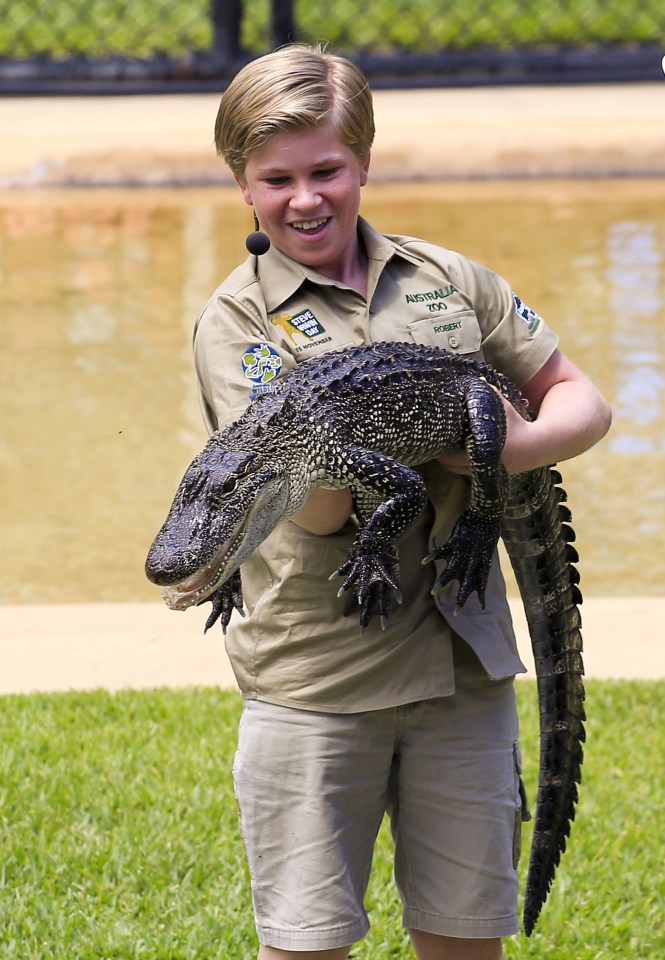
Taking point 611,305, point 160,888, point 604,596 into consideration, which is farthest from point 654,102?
point 160,888

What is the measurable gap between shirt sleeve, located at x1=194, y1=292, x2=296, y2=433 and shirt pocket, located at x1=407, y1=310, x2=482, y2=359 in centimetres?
22

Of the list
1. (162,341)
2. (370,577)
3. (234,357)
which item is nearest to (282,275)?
(234,357)

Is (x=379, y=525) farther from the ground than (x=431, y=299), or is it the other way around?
(x=431, y=299)

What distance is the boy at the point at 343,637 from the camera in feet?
6.89

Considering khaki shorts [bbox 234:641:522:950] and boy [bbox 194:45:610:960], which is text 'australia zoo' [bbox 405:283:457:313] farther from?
khaki shorts [bbox 234:641:522:950]

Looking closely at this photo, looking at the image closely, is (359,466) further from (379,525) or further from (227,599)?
(227,599)

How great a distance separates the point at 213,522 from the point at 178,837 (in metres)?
1.51

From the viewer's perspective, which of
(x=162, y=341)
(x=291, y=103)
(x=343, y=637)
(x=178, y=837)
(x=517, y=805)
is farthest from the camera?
(x=162, y=341)

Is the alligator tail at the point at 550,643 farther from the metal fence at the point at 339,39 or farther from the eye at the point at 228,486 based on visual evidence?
the metal fence at the point at 339,39

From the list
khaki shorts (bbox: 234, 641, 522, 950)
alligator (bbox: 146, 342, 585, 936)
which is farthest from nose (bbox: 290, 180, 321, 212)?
khaki shorts (bbox: 234, 641, 522, 950)

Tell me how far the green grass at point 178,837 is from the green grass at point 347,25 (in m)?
9.09

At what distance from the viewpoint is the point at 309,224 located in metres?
2.12

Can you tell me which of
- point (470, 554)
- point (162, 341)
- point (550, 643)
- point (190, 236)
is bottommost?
point (550, 643)

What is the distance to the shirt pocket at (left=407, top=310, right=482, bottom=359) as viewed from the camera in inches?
86.9
